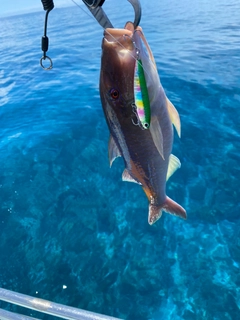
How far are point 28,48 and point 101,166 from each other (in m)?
17.4

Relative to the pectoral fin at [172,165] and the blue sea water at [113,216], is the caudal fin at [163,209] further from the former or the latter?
the blue sea water at [113,216]

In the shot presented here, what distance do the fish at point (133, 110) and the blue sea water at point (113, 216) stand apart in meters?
2.54

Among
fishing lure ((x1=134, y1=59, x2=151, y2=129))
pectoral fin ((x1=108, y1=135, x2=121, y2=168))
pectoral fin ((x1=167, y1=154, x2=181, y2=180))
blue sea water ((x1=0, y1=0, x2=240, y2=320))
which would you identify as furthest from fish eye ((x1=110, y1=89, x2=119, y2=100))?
blue sea water ((x1=0, y1=0, x2=240, y2=320))

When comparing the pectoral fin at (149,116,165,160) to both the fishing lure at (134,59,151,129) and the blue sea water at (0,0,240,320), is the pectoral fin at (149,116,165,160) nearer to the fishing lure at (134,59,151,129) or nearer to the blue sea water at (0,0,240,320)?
the fishing lure at (134,59,151,129)

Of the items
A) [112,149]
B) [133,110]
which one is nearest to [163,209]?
[112,149]

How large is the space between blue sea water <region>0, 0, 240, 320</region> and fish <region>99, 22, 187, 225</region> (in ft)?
8.34

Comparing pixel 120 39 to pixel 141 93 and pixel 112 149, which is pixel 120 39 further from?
pixel 112 149

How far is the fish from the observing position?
186 centimetres

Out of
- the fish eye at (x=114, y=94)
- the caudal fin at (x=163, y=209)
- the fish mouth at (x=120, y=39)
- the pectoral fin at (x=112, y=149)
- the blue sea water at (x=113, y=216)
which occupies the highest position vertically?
the fish mouth at (x=120, y=39)

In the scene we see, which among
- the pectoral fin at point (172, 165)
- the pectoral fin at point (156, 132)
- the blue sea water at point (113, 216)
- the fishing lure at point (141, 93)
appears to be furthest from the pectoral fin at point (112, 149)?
the blue sea water at point (113, 216)

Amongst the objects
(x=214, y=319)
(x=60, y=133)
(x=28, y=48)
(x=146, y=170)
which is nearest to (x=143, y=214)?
(x=214, y=319)

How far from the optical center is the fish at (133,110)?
6.12ft

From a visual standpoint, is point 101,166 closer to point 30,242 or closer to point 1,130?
point 30,242

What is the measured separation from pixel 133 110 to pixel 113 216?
159 inches
